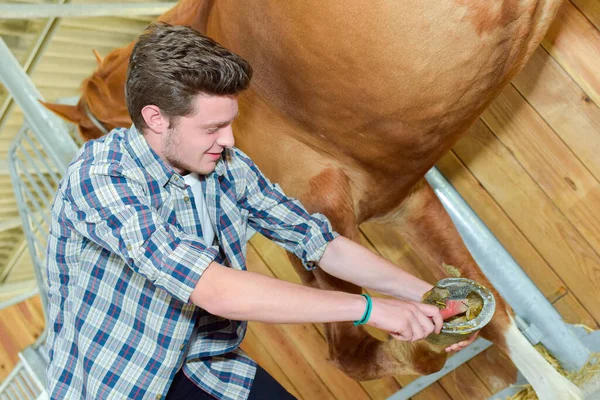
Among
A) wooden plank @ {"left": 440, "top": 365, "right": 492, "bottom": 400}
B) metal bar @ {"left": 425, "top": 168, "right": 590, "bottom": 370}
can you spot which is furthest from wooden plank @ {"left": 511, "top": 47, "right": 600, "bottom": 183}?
wooden plank @ {"left": 440, "top": 365, "right": 492, "bottom": 400}

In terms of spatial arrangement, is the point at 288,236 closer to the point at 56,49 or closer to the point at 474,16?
the point at 474,16

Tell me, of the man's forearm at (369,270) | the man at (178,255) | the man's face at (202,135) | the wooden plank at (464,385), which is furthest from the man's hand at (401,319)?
the wooden plank at (464,385)

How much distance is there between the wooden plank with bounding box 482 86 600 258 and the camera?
1529mm

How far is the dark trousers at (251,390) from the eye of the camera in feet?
3.82

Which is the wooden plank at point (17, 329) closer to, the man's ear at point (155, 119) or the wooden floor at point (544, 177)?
the wooden floor at point (544, 177)

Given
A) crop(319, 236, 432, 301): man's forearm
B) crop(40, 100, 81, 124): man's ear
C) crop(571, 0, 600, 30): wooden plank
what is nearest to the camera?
crop(319, 236, 432, 301): man's forearm

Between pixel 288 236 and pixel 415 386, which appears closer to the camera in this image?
pixel 288 236

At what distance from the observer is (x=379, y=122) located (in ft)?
3.84

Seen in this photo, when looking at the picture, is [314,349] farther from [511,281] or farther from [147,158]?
[147,158]

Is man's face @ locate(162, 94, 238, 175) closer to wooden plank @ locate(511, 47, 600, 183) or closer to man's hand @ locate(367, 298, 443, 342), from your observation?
man's hand @ locate(367, 298, 443, 342)

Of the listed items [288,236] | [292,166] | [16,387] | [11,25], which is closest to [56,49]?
Result: [11,25]

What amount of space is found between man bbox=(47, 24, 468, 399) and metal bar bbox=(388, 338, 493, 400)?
0.69m

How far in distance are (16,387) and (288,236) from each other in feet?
6.07

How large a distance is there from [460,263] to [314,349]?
802 millimetres
